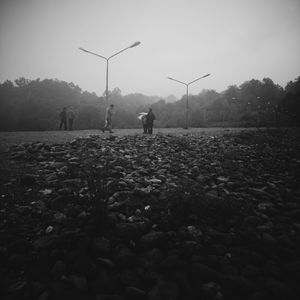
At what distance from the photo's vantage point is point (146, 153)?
8227mm

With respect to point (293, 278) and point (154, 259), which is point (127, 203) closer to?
point (154, 259)

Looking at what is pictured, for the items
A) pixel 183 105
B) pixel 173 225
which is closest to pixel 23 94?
pixel 183 105

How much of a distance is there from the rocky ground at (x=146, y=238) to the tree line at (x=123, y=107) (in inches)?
1338

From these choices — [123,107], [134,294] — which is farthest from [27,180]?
[123,107]

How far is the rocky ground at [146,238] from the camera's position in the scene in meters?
2.25

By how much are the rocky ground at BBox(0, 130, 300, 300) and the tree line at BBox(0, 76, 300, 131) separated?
112 ft

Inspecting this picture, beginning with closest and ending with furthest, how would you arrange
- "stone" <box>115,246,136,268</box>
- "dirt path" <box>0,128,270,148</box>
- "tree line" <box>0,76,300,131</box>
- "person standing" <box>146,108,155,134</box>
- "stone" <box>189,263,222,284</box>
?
"stone" <box>189,263,222,284</box> < "stone" <box>115,246,136,268</box> < "dirt path" <box>0,128,270,148</box> < "person standing" <box>146,108,155,134</box> < "tree line" <box>0,76,300,131</box>

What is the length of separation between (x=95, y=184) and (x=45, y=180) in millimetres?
1720

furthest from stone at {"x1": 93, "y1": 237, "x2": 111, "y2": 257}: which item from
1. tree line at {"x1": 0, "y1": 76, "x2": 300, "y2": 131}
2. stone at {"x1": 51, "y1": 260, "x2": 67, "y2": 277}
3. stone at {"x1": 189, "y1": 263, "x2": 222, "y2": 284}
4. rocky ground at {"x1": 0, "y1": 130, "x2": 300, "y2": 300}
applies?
tree line at {"x1": 0, "y1": 76, "x2": 300, "y2": 131}

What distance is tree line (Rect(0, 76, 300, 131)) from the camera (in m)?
49.3

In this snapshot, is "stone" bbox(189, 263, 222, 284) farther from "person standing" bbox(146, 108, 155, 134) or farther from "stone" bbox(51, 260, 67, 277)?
"person standing" bbox(146, 108, 155, 134)

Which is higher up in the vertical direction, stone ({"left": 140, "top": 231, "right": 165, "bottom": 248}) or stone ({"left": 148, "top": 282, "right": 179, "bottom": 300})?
stone ({"left": 140, "top": 231, "right": 165, "bottom": 248})

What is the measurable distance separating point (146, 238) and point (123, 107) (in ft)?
291

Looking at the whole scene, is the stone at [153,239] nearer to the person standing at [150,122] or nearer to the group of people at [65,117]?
the person standing at [150,122]
